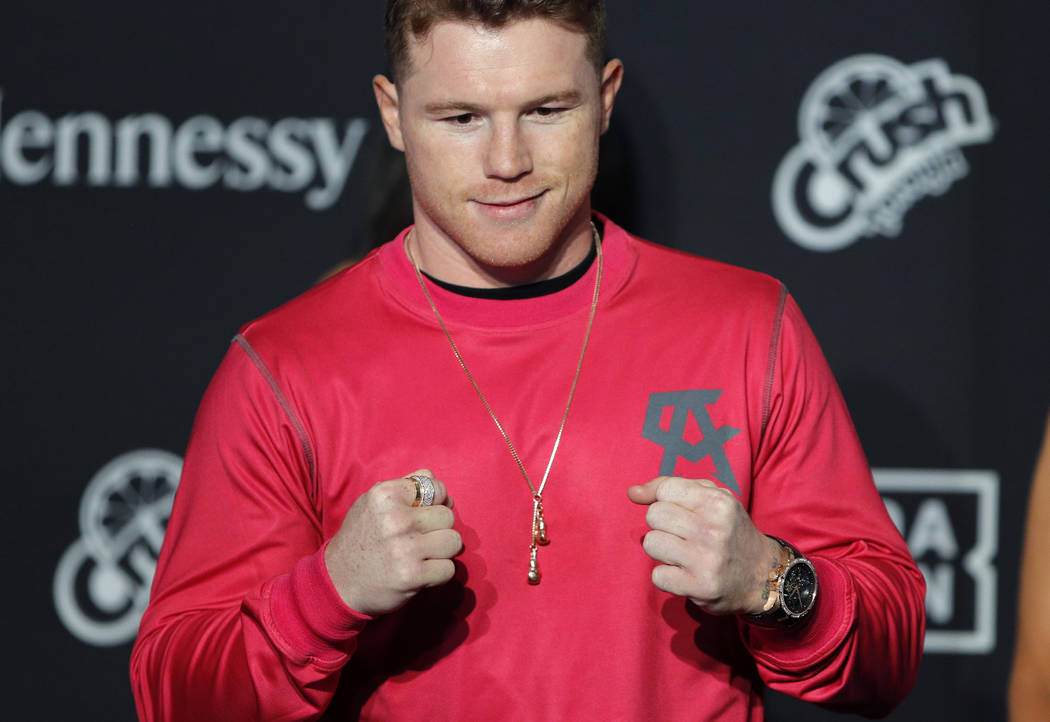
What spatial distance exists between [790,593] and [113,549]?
140cm

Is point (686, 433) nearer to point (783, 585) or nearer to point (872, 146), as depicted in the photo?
point (783, 585)

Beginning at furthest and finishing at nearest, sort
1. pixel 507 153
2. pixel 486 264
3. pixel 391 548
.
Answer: pixel 486 264 < pixel 507 153 < pixel 391 548

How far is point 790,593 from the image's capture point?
1.27m

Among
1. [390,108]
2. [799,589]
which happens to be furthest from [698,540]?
[390,108]

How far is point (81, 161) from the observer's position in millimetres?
2207

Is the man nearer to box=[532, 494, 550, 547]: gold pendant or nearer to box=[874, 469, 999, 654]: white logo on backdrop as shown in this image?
box=[532, 494, 550, 547]: gold pendant

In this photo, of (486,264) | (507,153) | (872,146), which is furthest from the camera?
(872,146)

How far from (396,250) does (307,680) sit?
1.85 feet

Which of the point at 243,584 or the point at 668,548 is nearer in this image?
the point at 668,548

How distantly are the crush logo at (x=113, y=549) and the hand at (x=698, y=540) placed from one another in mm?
1244

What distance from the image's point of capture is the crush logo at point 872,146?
85.6 inches

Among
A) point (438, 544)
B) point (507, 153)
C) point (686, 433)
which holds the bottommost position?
point (438, 544)

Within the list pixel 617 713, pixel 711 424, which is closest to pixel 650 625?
pixel 617 713

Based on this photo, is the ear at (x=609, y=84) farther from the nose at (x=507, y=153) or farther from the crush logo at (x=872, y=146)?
the crush logo at (x=872, y=146)
